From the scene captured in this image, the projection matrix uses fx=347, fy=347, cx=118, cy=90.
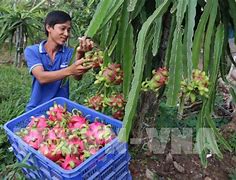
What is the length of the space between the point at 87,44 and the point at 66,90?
54 centimetres

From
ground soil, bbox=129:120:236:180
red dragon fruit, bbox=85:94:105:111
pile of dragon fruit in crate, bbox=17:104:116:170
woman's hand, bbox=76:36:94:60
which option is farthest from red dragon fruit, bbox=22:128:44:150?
ground soil, bbox=129:120:236:180

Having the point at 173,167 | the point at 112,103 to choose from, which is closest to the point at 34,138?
the point at 112,103

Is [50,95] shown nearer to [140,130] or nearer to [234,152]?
[140,130]

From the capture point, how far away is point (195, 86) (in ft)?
3.59

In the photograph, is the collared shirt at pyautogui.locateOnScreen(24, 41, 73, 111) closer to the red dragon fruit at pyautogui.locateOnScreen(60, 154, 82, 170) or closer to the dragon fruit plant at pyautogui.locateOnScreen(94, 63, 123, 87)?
the dragon fruit plant at pyautogui.locateOnScreen(94, 63, 123, 87)

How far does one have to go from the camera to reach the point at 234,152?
6.71 ft

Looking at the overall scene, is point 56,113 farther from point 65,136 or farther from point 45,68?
→ point 45,68

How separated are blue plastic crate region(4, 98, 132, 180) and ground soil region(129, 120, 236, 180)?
0.36m

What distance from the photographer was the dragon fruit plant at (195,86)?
108 cm

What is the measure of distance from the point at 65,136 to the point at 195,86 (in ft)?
1.59

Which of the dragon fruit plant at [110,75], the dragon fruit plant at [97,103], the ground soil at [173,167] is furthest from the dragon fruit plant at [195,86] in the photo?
the ground soil at [173,167]

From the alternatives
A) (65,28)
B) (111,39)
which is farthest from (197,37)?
(65,28)

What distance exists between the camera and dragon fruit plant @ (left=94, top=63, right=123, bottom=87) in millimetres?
1243

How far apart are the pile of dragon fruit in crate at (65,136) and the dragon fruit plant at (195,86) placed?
0.31 metres
